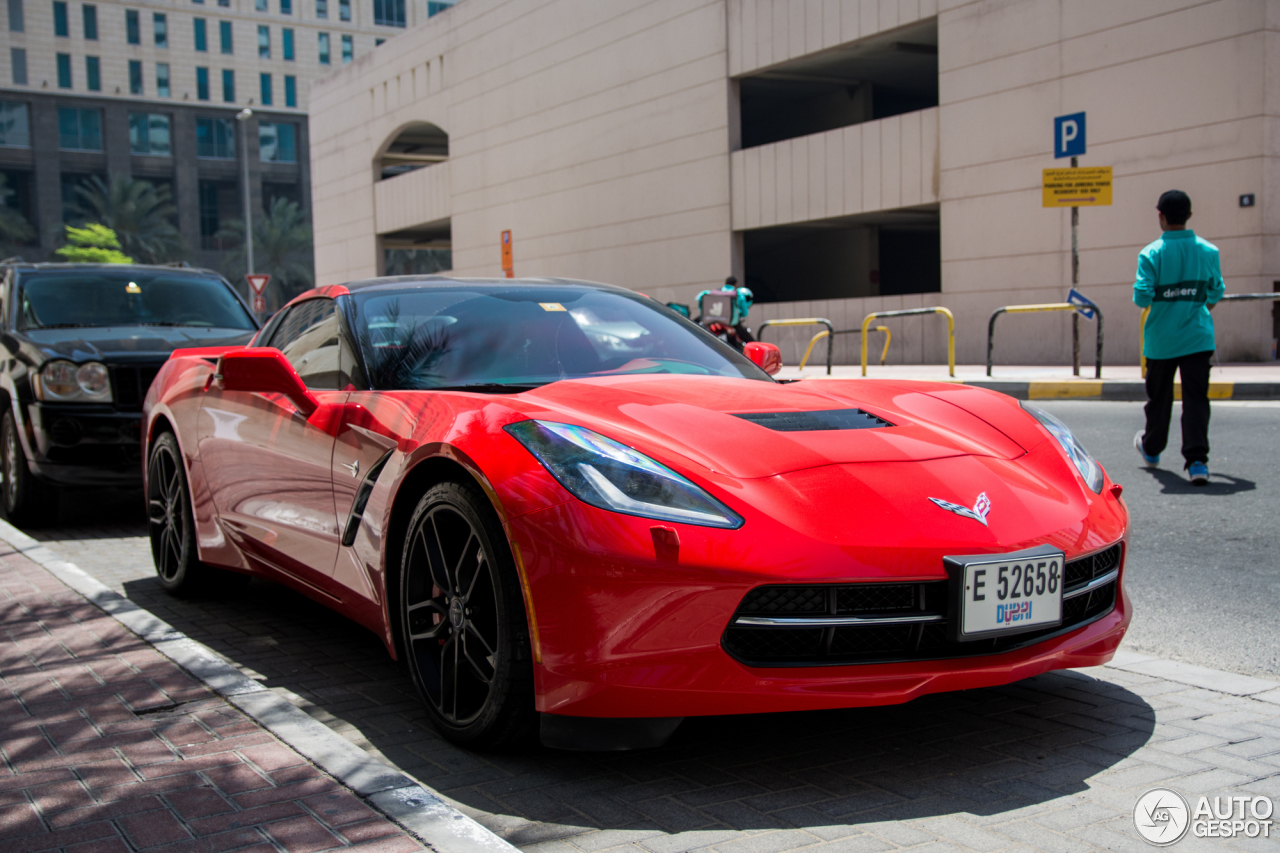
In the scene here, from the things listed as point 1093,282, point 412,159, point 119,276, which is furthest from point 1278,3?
point 412,159

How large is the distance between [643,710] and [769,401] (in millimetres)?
1154

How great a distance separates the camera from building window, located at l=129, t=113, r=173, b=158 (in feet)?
244

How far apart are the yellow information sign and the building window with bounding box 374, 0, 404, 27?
7531cm

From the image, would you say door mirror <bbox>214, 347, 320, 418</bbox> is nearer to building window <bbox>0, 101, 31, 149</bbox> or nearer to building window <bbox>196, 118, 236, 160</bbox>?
building window <bbox>0, 101, 31, 149</bbox>

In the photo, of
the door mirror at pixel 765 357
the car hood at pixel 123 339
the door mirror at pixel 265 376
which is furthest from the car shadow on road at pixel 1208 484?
the car hood at pixel 123 339

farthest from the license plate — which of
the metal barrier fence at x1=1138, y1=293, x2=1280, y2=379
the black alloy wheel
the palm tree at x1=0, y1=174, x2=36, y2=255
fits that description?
the palm tree at x1=0, y1=174, x2=36, y2=255

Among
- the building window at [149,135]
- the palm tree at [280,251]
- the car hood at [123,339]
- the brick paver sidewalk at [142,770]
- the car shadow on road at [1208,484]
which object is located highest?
the building window at [149,135]

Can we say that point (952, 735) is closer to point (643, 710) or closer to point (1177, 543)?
point (643, 710)

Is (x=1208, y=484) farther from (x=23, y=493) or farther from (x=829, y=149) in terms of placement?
(x=829, y=149)

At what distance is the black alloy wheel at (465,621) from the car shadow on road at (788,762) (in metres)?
0.13

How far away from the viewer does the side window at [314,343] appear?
13.8ft

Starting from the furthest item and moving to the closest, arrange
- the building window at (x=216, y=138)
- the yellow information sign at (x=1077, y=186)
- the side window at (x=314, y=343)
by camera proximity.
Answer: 1. the building window at (x=216, y=138)
2. the yellow information sign at (x=1077, y=186)
3. the side window at (x=314, y=343)

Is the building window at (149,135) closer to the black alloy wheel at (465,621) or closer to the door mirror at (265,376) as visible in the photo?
the door mirror at (265,376)

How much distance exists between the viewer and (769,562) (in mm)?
2701
